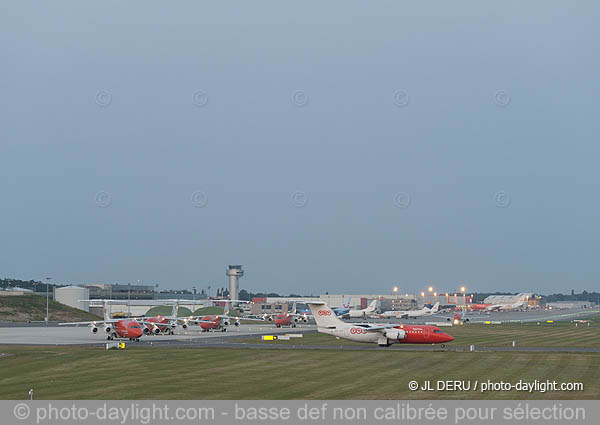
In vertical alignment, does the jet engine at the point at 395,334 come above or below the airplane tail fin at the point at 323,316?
below

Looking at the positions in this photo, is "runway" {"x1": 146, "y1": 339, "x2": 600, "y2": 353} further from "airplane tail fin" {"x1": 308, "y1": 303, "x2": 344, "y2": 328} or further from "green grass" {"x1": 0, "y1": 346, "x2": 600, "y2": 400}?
"green grass" {"x1": 0, "y1": 346, "x2": 600, "y2": 400}

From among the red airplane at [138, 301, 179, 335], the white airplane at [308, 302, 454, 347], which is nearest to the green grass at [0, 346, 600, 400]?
the white airplane at [308, 302, 454, 347]

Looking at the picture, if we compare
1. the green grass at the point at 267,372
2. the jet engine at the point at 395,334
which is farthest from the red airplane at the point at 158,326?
the jet engine at the point at 395,334

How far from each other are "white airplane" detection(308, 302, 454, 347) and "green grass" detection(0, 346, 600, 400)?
8.33 m

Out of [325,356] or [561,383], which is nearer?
[561,383]

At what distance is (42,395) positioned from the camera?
4362cm

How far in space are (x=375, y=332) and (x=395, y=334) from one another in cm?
265

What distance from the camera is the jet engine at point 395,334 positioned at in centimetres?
8612

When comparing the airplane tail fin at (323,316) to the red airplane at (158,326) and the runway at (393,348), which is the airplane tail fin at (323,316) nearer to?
the runway at (393,348)

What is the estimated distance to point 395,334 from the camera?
86125 millimetres

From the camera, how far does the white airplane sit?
8688 cm
